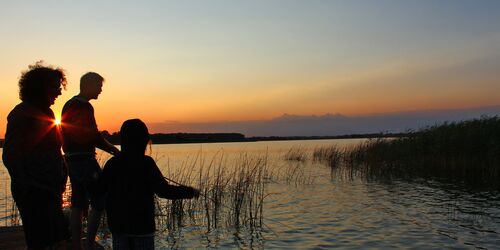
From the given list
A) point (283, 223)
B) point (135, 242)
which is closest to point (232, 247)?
point (283, 223)

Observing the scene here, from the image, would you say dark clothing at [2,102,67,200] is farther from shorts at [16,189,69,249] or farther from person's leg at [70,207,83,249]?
person's leg at [70,207,83,249]

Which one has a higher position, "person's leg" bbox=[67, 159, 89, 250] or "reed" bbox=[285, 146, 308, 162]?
"person's leg" bbox=[67, 159, 89, 250]

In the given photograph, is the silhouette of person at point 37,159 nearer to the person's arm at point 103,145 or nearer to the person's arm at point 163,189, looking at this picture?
the person's arm at point 103,145

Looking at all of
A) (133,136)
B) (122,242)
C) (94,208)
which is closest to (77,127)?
(94,208)

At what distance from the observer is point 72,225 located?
495cm

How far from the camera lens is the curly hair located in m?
3.94

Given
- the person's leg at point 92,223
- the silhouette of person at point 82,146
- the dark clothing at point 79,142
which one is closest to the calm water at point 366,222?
the person's leg at point 92,223

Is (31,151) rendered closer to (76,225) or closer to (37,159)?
(37,159)

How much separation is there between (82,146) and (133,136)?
1676 mm

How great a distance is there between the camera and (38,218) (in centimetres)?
376

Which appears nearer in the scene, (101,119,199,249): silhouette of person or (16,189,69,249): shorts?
(101,119,199,249): silhouette of person

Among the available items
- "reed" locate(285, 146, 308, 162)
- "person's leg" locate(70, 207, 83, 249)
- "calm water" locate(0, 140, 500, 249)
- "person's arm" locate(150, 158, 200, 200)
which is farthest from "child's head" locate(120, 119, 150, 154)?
"reed" locate(285, 146, 308, 162)

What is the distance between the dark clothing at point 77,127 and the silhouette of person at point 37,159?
2.29 feet

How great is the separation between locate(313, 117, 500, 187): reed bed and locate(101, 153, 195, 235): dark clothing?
58.9 feet
